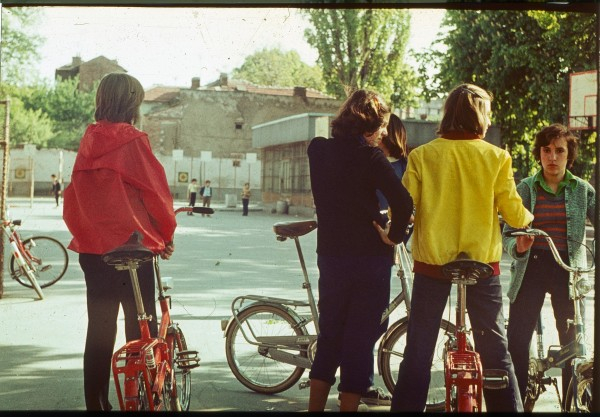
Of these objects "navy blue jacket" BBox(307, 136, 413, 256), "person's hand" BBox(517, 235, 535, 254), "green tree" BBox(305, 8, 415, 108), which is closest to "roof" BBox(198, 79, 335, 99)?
"green tree" BBox(305, 8, 415, 108)

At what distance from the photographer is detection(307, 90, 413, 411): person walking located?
4223mm

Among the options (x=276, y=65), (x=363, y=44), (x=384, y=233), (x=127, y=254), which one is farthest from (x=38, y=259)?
(x=276, y=65)

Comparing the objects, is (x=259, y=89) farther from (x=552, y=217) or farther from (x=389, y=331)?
(x=552, y=217)

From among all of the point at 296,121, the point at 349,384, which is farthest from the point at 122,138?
the point at 296,121

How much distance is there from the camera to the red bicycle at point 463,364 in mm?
3852

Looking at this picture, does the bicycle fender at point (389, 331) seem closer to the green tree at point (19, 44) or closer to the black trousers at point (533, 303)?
the black trousers at point (533, 303)

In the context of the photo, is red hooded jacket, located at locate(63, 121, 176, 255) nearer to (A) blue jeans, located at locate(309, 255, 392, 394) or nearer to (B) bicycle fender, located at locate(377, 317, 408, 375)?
(A) blue jeans, located at locate(309, 255, 392, 394)

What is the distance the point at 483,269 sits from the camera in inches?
152

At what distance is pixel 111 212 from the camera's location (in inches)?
179

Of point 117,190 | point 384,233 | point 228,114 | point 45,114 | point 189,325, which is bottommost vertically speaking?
point 189,325

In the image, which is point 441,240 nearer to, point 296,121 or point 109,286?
point 109,286

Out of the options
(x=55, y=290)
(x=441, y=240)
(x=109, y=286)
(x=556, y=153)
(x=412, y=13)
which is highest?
(x=412, y=13)

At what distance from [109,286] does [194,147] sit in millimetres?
38059

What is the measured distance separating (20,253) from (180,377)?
20.0 ft
